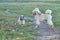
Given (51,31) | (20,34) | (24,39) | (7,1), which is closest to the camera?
(24,39)

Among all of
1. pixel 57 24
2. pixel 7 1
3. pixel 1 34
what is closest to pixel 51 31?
pixel 57 24

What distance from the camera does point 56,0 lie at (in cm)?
1866

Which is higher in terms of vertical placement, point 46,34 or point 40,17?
point 40,17

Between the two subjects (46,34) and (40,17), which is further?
(40,17)

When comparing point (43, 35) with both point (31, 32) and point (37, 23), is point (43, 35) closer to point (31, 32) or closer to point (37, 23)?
point (31, 32)

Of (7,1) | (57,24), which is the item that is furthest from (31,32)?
(7,1)

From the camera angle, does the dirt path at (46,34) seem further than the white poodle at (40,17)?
No

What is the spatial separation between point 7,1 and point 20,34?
36.2 feet

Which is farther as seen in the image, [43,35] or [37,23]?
[37,23]

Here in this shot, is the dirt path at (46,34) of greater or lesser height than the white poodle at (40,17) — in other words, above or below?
below

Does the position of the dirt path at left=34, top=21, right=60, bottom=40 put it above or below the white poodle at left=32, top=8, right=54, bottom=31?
below

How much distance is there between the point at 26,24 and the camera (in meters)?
9.30

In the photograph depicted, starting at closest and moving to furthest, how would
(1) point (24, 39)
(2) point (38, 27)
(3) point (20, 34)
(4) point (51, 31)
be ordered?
(1) point (24, 39) < (3) point (20, 34) < (4) point (51, 31) < (2) point (38, 27)

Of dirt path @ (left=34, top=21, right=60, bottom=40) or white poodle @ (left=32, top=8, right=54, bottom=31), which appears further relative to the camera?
white poodle @ (left=32, top=8, right=54, bottom=31)
